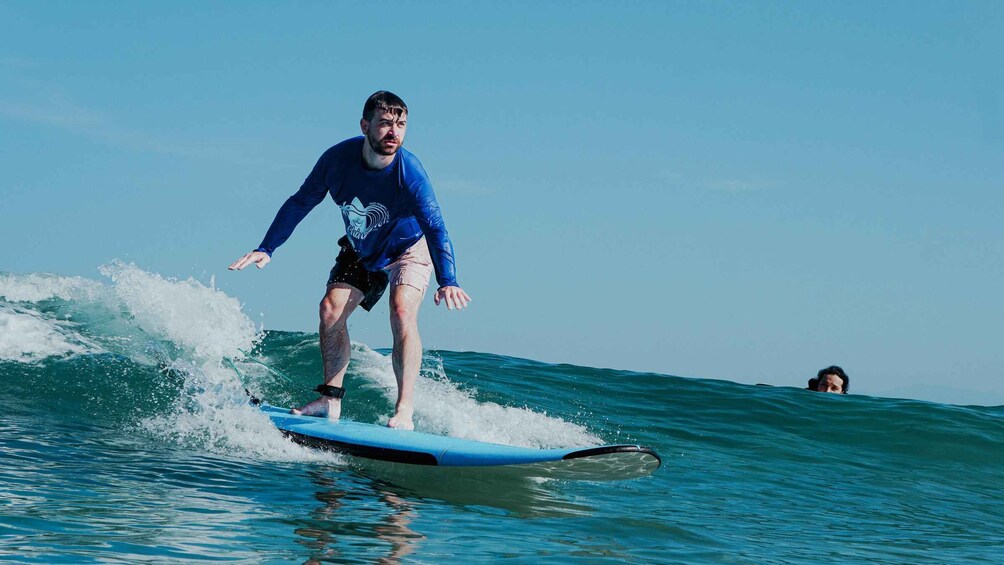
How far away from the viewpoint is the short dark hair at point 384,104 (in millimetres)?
5844

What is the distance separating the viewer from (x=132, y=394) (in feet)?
26.2

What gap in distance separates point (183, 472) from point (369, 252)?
2.03 metres

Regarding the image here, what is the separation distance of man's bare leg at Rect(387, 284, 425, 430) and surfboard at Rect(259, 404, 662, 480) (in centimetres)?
20

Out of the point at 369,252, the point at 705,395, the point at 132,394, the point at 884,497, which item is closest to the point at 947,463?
the point at 884,497

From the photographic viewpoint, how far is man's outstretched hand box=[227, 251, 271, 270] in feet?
20.2

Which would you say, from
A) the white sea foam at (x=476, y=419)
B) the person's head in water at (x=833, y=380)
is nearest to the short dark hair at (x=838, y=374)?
the person's head in water at (x=833, y=380)

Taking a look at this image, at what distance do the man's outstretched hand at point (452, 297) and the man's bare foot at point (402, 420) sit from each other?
0.87 meters

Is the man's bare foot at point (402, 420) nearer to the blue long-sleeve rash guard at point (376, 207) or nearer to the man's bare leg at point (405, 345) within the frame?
the man's bare leg at point (405, 345)

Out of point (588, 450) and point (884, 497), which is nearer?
point (588, 450)

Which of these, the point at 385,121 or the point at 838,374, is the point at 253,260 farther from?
the point at 838,374

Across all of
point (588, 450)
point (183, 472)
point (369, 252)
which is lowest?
point (183, 472)

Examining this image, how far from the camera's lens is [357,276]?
641 centimetres

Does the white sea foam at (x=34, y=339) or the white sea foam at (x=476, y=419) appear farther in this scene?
the white sea foam at (x=34, y=339)

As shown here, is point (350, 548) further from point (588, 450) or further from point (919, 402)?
point (919, 402)
